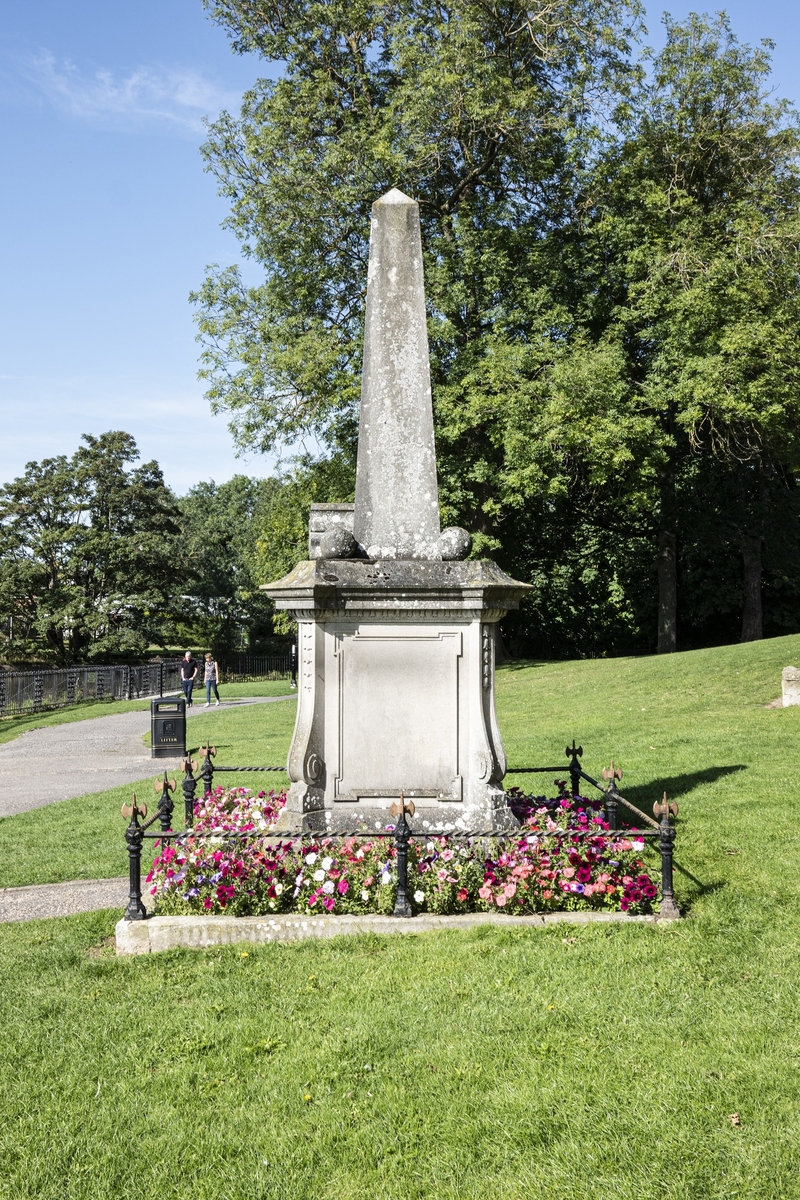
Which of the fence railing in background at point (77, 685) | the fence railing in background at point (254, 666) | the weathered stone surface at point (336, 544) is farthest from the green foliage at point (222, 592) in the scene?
the weathered stone surface at point (336, 544)

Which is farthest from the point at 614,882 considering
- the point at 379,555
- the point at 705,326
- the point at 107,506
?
the point at 107,506

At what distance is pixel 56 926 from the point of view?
6355 millimetres

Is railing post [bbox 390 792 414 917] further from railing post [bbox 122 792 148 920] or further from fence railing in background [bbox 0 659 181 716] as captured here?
fence railing in background [bbox 0 659 181 716]

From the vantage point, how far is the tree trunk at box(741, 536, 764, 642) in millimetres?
29734

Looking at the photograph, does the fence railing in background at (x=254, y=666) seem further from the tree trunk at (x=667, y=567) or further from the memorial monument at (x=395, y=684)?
the memorial monument at (x=395, y=684)

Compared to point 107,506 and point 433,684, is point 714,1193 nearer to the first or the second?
point 433,684

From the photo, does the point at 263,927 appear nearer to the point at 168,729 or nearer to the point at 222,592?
the point at 168,729

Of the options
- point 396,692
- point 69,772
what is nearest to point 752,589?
point 69,772

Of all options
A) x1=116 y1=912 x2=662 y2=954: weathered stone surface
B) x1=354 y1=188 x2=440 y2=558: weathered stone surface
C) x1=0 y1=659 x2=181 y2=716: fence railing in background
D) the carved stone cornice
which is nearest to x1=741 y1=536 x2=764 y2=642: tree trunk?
x1=0 y1=659 x2=181 y2=716: fence railing in background

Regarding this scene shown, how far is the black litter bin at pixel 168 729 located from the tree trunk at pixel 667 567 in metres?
17.6

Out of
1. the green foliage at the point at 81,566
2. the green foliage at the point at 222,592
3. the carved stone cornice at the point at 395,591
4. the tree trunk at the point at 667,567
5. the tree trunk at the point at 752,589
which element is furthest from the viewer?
the green foliage at the point at 222,592

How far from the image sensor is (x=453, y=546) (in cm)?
679

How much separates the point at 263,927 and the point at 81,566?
4019cm

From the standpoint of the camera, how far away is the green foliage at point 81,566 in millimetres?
42031
